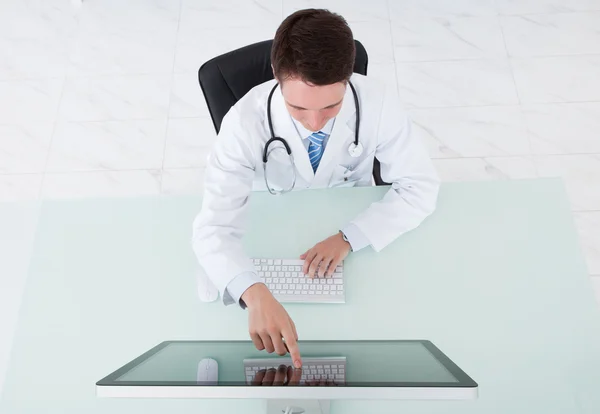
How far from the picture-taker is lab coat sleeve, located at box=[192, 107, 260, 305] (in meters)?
1.23

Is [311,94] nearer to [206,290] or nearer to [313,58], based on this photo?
[313,58]

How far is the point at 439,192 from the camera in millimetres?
1434

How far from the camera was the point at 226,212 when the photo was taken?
4.24ft

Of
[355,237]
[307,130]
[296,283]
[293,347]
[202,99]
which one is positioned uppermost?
[202,99]

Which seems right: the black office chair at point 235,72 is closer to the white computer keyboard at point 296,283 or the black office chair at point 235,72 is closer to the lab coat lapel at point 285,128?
the lab coat lapel at point 285,128

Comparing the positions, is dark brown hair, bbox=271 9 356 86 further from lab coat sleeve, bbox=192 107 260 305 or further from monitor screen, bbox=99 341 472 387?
monitor screen, bbox=99 341 472 387

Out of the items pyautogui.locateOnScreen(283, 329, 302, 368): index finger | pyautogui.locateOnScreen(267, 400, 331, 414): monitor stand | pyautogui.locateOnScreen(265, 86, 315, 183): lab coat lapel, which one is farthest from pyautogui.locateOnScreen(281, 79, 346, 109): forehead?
pyautogui.locateOnScreen(267, 400, 331, 414): monitor stand

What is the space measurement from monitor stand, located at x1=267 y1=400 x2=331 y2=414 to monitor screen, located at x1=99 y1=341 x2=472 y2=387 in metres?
0.09

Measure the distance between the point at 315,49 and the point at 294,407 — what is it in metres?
0.69

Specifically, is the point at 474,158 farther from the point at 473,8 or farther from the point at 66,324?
the point at 66,324

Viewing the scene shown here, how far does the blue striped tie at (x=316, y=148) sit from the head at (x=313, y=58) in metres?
0.23

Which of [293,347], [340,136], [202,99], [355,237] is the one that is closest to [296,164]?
[340,136]

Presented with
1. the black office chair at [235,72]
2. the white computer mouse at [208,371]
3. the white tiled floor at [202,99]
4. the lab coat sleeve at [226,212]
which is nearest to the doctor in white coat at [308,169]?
the lab coat sleeve at [226,212]

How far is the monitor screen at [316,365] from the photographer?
82cm
